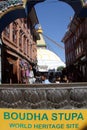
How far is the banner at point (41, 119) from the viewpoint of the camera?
13.8ft

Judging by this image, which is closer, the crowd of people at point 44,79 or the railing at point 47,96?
the railing at point 47,96

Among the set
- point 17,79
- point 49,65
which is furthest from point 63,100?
point 49,65

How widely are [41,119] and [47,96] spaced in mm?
280

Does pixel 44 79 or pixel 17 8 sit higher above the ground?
pixel 17 8

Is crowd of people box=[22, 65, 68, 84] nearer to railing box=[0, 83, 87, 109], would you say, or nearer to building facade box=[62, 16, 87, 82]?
building facade box=[62, 16, 87, 82]

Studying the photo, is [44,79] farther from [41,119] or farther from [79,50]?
[79,50]

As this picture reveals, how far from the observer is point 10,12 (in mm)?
14805

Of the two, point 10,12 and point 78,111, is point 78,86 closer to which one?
point 78,111

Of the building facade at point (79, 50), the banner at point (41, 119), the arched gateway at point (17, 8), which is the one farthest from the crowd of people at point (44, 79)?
the banner at point (41, 119)

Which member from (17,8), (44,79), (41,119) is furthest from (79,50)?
(41,119)

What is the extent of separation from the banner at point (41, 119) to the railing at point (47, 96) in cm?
6

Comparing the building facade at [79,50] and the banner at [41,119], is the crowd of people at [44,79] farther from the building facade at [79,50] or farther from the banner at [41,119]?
the banner at [41,119]

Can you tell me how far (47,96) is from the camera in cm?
424

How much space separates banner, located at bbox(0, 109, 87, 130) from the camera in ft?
13.8
